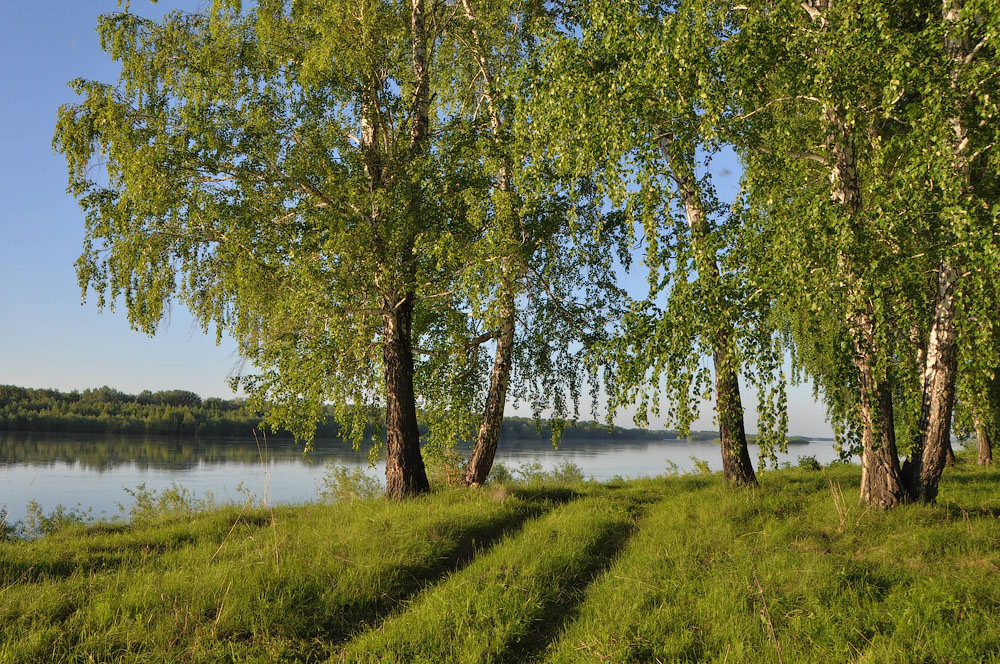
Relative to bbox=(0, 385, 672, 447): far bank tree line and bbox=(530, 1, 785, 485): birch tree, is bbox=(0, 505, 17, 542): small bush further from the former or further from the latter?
bbox=(0, 385, 672, 447): far bank tree line

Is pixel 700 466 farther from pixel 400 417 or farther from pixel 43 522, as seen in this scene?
pixel 43 522

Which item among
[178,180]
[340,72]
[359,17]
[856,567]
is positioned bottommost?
[856,567]

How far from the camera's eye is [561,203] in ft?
39.2

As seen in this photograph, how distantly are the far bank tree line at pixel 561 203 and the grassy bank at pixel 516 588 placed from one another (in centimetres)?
170

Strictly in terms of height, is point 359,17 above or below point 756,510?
above

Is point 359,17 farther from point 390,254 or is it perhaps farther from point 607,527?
point 607,527

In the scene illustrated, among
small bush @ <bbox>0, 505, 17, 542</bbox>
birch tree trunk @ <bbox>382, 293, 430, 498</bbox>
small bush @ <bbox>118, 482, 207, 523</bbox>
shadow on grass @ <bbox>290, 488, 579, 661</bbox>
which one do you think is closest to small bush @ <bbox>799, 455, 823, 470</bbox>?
shadow on grass @ <bbox>290, 488, 579, 661</bbox>

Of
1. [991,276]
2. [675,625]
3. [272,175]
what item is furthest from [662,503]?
[272,175]

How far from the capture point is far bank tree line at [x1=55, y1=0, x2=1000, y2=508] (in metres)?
6.72

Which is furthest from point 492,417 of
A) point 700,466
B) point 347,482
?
point 700,466

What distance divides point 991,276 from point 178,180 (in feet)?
39.8

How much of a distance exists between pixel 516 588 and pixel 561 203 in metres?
7.62

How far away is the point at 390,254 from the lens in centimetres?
1088

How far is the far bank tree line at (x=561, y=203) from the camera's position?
6719 millimetres
